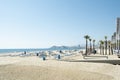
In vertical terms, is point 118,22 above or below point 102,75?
above

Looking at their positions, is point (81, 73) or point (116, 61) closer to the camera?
point (81, 73)

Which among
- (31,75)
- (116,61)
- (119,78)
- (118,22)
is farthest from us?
(118,22)

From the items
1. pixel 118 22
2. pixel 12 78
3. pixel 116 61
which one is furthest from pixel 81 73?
pixel 118 22

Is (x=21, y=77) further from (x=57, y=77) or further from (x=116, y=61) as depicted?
(x=116, y=61)

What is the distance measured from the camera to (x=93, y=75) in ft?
64.0

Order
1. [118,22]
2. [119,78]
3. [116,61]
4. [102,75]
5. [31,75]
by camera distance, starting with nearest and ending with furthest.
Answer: [119,78] → [102,75] → [31,75] → [116,61] → [118,22]

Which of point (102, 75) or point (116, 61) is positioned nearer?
point (102, 75)

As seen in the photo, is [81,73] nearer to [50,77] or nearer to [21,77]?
[50,77]

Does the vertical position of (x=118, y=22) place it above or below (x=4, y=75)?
above

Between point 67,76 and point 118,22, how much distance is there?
169ft

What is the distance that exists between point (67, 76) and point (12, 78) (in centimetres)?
521

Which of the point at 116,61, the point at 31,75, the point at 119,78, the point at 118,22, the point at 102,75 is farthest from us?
the point at 118,22

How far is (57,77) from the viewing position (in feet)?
63.8

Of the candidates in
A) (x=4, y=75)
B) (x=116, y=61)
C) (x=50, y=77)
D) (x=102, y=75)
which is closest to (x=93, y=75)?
(x=102, y=75)
